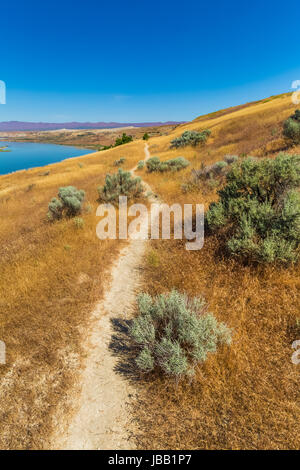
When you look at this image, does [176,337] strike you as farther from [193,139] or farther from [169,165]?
[193,139]

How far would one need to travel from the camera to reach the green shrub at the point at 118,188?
1238 centimetres

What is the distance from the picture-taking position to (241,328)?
3846 mm

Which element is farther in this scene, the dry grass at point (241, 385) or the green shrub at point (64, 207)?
the green shrub at point (64, 207)

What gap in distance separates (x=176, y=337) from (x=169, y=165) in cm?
1749

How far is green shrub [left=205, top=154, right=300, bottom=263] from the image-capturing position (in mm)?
4914

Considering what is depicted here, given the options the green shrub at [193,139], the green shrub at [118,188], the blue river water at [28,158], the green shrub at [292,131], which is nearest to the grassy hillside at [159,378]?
the green shrub at [118,188]

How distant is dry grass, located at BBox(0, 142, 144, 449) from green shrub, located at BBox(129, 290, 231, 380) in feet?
4.67

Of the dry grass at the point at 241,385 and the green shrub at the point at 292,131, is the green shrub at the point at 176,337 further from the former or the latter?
the green shrub at the point at 292,131

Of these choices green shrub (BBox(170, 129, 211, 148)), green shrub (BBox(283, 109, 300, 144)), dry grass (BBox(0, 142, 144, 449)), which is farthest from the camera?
green shrub (BBox(170, 129, 211, 148))

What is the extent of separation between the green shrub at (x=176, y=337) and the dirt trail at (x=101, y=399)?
1.86 feet

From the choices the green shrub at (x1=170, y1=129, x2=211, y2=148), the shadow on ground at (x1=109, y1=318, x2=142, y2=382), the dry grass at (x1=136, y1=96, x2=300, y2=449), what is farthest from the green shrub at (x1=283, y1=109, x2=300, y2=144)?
the green shrub at (x1=170, y1=129, x2=211, y2=148)

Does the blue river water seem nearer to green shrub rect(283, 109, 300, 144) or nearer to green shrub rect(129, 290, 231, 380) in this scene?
green shrub rect(283, 109, 300, 144)
